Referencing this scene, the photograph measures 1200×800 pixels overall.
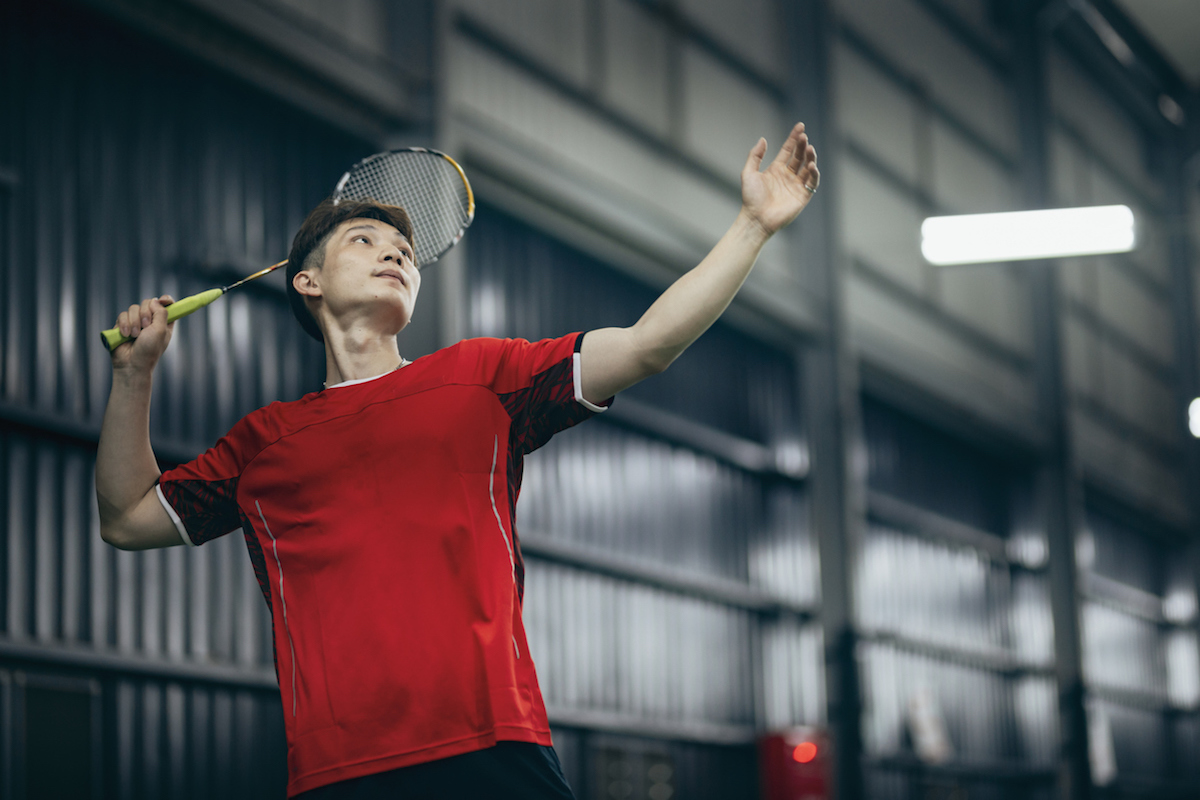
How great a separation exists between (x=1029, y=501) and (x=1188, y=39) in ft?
19.8

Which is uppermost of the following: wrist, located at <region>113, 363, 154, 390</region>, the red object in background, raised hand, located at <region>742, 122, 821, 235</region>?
raised hand, located at <region>742, 122, 821, 235</region>

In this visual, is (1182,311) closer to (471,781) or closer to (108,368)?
(108,368)

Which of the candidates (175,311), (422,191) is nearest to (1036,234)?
(422,191)

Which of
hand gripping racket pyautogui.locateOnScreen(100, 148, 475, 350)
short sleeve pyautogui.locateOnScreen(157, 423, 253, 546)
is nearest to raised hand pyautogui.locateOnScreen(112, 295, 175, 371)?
short sleeve pyautogui.locateOnScreen(157, 423, 253, 546)

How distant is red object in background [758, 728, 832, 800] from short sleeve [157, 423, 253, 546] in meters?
8.38

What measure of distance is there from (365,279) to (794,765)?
8.51 meters

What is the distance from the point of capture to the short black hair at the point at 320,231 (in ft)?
8.78

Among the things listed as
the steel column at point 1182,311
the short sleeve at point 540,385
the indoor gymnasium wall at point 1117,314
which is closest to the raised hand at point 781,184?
the short sleeve at point 540,385

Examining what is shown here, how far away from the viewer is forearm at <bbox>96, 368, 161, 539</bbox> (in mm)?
2510

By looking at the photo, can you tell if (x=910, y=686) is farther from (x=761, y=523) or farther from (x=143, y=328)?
(x=143, y=328)

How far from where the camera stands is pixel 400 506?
229 centimetres

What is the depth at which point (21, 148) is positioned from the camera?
587 cm

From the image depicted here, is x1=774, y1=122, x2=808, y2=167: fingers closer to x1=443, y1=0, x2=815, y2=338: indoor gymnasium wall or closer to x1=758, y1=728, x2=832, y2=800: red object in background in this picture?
x1=443, y1=0, x2=815, y2=338: indoor gymnasium wall

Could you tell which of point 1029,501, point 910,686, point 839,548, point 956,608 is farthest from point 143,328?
point 1029,501
